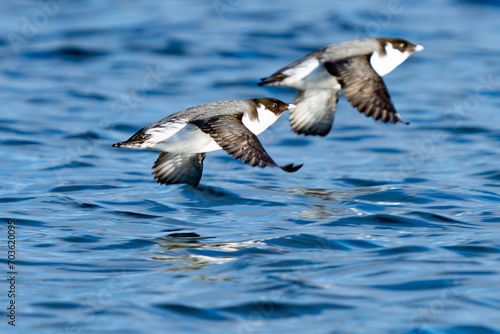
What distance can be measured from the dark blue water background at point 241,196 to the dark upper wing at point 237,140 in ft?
2.94

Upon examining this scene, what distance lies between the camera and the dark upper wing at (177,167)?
31.9ft

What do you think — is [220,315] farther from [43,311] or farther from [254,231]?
[254,231]

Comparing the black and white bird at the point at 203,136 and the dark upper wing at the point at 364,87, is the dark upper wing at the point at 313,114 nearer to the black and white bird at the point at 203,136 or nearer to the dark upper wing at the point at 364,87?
the dark upper wing at the point at 364,87

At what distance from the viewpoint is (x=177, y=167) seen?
32.1 ft

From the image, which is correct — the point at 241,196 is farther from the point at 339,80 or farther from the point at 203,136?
the point at 339,80

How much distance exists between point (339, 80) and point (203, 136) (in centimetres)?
245

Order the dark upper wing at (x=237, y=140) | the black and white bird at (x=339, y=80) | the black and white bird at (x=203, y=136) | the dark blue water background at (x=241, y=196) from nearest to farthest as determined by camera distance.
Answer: the dark blue water background at (x=241, y=196) → the dark upper wing at (x=237, y=140) → the black and white bird at (x=203, y=136) → the black and white bird at (x=339, y=80)

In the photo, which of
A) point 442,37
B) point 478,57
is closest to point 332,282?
point 478,57

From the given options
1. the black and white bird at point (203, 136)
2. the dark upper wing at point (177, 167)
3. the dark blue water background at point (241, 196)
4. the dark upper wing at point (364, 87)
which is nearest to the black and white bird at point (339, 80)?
the dark upper wing at point (364, 87)

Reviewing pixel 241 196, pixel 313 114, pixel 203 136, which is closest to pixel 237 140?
pixel 203 136

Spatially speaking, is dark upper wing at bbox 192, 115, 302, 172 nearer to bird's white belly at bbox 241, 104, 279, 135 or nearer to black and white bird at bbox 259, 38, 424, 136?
bird's white belly at bbox 241, 104, 279, 135

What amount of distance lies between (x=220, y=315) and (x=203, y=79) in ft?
39.2

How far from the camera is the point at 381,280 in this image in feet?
22.6

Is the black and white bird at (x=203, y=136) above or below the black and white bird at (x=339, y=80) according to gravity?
below
